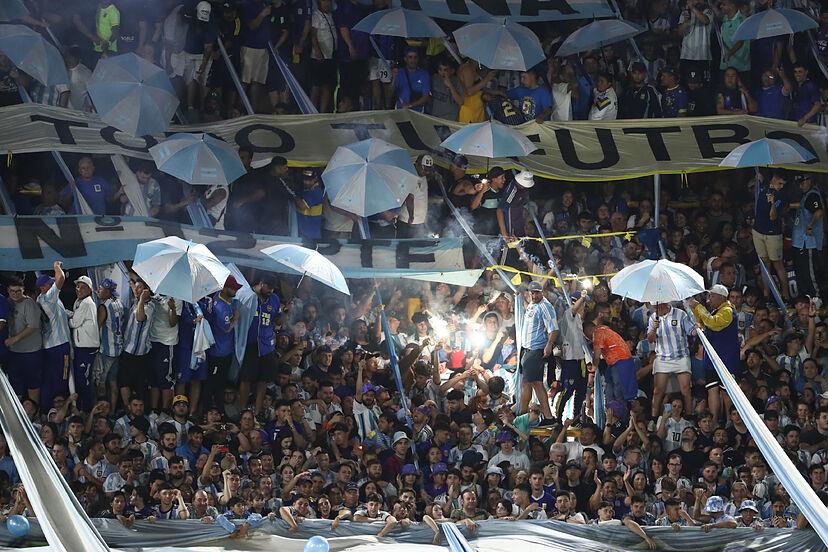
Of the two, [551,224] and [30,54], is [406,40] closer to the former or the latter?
[551,224]

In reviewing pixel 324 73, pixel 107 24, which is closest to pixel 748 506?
pixel 324 73

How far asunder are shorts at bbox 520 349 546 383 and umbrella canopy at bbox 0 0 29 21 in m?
6.53

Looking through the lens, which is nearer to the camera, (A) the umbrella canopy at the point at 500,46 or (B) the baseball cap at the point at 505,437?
(B) the baseball cap at the point at 505,437

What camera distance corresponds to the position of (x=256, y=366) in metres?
17.6

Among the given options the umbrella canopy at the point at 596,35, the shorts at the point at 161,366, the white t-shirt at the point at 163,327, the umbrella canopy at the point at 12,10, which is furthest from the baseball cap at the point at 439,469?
the umbrella canopy at the point at 12,10

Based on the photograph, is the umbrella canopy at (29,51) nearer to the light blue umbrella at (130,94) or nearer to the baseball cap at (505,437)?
the light blue umbrella at (130,94)

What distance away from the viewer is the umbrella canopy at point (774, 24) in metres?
20.0

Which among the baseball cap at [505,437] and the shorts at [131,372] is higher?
the shorts at [131,372]

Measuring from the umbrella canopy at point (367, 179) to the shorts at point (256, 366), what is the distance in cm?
181

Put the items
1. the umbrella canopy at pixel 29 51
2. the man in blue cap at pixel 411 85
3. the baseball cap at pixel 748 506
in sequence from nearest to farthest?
the baseball cap at pixel 748 506 → the umbrella canopy at pixel 29 51 → the man in blue cap at pixel 411 85

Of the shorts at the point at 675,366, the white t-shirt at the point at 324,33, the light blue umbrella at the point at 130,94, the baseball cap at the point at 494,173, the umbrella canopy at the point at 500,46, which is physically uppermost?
the white t-shirt at the point at 324,33

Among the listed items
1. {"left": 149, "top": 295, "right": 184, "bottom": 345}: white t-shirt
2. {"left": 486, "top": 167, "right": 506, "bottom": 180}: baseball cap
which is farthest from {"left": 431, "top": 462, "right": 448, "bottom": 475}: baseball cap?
{"left": 486, "top": 167, "right": 506, "bottom": 180}: baseball cap

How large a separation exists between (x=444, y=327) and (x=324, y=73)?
381 cm

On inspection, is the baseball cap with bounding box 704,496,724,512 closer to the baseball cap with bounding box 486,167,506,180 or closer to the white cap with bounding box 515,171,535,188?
the white cap with bounding box 515,171,535,188
